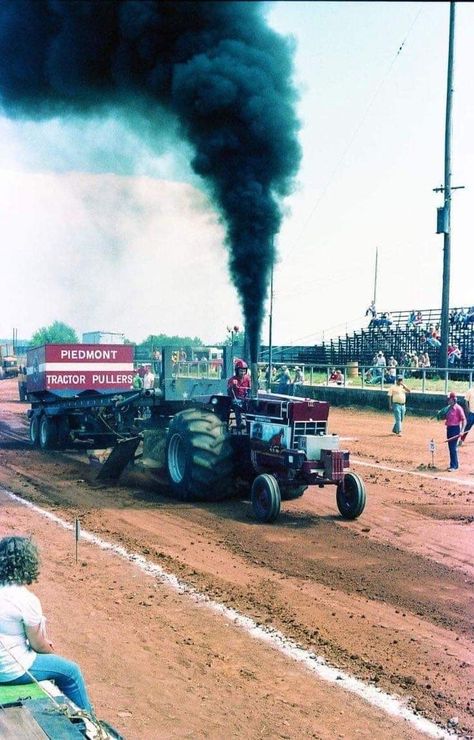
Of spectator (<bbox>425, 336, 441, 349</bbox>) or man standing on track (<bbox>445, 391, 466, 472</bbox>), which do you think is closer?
man standing on track (<bbox>445, 391, 466, 472</bbox>)

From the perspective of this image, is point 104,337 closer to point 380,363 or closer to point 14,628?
point 380,363

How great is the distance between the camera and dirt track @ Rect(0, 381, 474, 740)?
4.65 meters

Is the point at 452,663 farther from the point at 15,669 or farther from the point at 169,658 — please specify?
the point at 15,669

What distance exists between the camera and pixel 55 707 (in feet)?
11.4

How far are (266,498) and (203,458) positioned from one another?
123cm

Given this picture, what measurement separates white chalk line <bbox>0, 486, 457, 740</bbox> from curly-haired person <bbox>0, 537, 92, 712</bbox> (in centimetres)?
196

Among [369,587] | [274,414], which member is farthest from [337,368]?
[369,587]

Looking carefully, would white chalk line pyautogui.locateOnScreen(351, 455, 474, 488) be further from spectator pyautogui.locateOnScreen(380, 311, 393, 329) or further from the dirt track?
spectator pyautogui.locateOnScreen(380, 311, 393, 329)

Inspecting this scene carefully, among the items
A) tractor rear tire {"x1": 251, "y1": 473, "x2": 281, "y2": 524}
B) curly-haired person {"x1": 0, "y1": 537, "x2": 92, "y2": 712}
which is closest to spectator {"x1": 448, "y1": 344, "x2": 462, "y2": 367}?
tractor rear tire {"x1": 251, "y1": 473, "x2": 281, "y2": 524}

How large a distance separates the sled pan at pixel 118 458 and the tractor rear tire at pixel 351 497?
3.94 meters

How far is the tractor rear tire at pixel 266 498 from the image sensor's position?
918cm

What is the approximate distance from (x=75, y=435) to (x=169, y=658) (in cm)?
1135

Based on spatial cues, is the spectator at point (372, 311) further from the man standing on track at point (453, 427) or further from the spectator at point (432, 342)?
the man standing on track at point (453, 427)

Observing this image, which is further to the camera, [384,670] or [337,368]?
[337,368]
